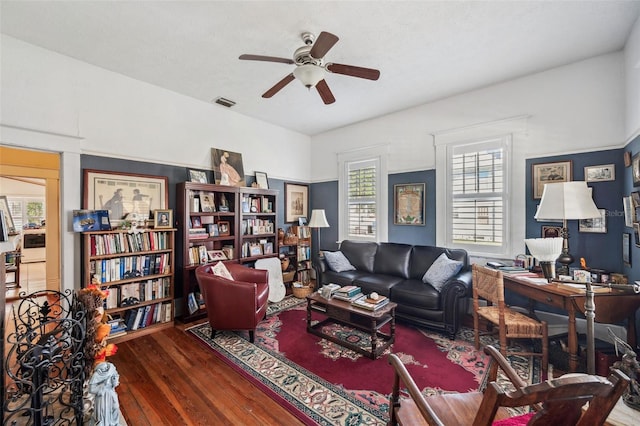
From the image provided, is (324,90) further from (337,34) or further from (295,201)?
(295,201)

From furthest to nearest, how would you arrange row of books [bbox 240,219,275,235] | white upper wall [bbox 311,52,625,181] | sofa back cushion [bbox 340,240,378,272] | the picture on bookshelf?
1. row of books [bbox 240,219,275,235]
2. sofa back cushion [bbox 340,240,378,272]
3. the picture on bookshelf
4. white upper wall [bbox 311,52,625,181]

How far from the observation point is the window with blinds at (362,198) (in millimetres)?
4863

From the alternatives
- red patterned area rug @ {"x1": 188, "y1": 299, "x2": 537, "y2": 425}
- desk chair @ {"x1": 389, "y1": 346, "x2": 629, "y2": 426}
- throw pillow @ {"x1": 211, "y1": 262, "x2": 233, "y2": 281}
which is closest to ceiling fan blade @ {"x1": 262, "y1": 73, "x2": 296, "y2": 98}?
throw pillow @ {"x1": 211, "y1": 262, "x2": 233, "y2": 281}

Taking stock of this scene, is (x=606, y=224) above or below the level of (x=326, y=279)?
above

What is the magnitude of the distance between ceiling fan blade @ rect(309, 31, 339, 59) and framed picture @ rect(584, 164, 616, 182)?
3167 mm

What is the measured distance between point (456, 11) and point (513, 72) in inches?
61.7

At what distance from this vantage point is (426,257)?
3875 millimetres

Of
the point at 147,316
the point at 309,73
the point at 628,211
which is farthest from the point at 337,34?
the point at 147,316

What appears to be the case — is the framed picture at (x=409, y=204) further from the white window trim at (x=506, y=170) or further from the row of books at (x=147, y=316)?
the row of books at (x=147, y=316)

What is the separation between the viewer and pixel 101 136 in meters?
3.17

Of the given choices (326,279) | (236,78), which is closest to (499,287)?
(326,279)

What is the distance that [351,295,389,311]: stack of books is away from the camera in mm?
2760

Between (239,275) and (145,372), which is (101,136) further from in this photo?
(145,372)

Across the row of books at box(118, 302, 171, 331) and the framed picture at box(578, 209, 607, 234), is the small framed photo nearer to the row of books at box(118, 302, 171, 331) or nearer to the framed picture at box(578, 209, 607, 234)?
the row of books at box(118, 302, 171, 331)
